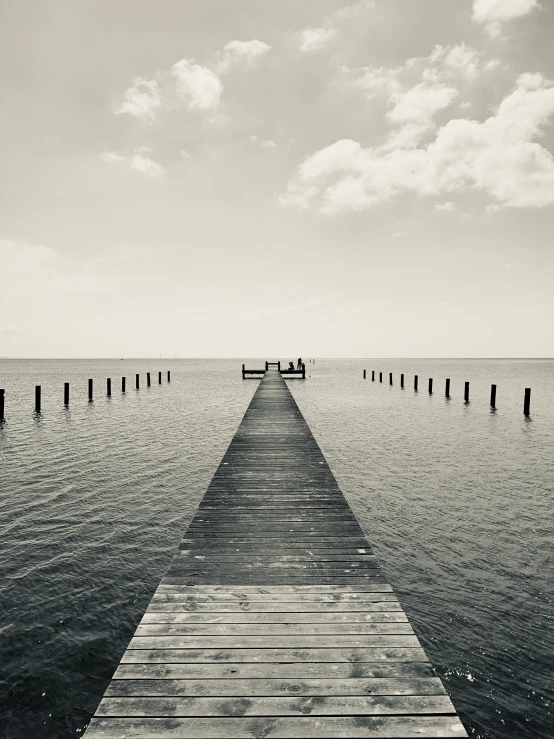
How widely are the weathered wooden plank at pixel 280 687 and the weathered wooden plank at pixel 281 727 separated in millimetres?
197

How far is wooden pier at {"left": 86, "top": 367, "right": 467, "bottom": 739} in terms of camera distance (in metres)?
2.80

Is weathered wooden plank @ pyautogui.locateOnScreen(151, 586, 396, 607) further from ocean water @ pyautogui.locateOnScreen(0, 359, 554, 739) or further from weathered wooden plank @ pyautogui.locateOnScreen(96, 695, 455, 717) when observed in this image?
ocean water @ pyautogui.locateOnScreen(0, 359, 554, 739)

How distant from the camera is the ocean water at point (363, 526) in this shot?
4.99 m

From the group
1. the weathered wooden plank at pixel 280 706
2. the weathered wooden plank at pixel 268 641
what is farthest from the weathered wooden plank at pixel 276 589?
the weathered wooden plank at pixel 280 706

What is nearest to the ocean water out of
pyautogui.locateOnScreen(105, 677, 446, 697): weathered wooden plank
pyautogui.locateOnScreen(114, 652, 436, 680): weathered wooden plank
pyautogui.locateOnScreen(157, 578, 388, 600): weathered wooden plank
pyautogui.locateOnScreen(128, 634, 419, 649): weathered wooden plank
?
pyautogui.locateOnScreen(157, 578, 388, 600): weathered wooden plank

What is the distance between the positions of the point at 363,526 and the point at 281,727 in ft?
23.4

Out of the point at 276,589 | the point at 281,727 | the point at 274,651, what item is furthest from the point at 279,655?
the point at 276,589

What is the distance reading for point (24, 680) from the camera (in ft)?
16.4

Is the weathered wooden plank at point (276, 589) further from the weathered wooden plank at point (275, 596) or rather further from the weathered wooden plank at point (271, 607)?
the weathered wooden plank at point (271, 607)

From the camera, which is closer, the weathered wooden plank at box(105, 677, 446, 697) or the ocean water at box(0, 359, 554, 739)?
the weathered wooden plank at box(105, 677, 446, 697)

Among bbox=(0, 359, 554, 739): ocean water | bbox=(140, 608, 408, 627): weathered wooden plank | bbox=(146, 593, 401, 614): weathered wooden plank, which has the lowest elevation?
bbox=(0, 359, 554, 739): ocean water

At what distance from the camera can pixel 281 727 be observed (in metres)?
2.76

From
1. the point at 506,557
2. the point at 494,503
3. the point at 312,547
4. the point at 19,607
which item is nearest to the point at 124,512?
the point at 19,607

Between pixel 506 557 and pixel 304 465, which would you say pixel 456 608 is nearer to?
pixel 506 557
